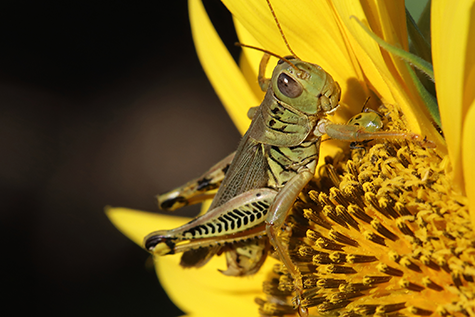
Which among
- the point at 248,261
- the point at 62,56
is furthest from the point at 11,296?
the point at 248,261

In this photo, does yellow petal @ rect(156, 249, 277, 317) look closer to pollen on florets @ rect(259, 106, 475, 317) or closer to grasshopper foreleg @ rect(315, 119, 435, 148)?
pollen on florets @ rect(259, 106, 475, 317)

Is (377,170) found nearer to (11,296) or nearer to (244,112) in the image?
(244,112)

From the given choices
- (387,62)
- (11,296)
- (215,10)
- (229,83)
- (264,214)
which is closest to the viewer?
(387,62)

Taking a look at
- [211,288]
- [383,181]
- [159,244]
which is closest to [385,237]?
[383,181]

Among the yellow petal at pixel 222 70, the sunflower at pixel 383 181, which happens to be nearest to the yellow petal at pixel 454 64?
the sunflower at pixel 383 181

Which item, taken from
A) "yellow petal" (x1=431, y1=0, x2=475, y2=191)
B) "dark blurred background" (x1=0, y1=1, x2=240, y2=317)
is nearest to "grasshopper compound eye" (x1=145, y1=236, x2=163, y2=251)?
"yellow petal" (x1=431, y1=0, x2=475, y2=191)

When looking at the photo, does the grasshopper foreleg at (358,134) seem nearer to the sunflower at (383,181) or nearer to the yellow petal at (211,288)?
the sunflower at (383,181)
